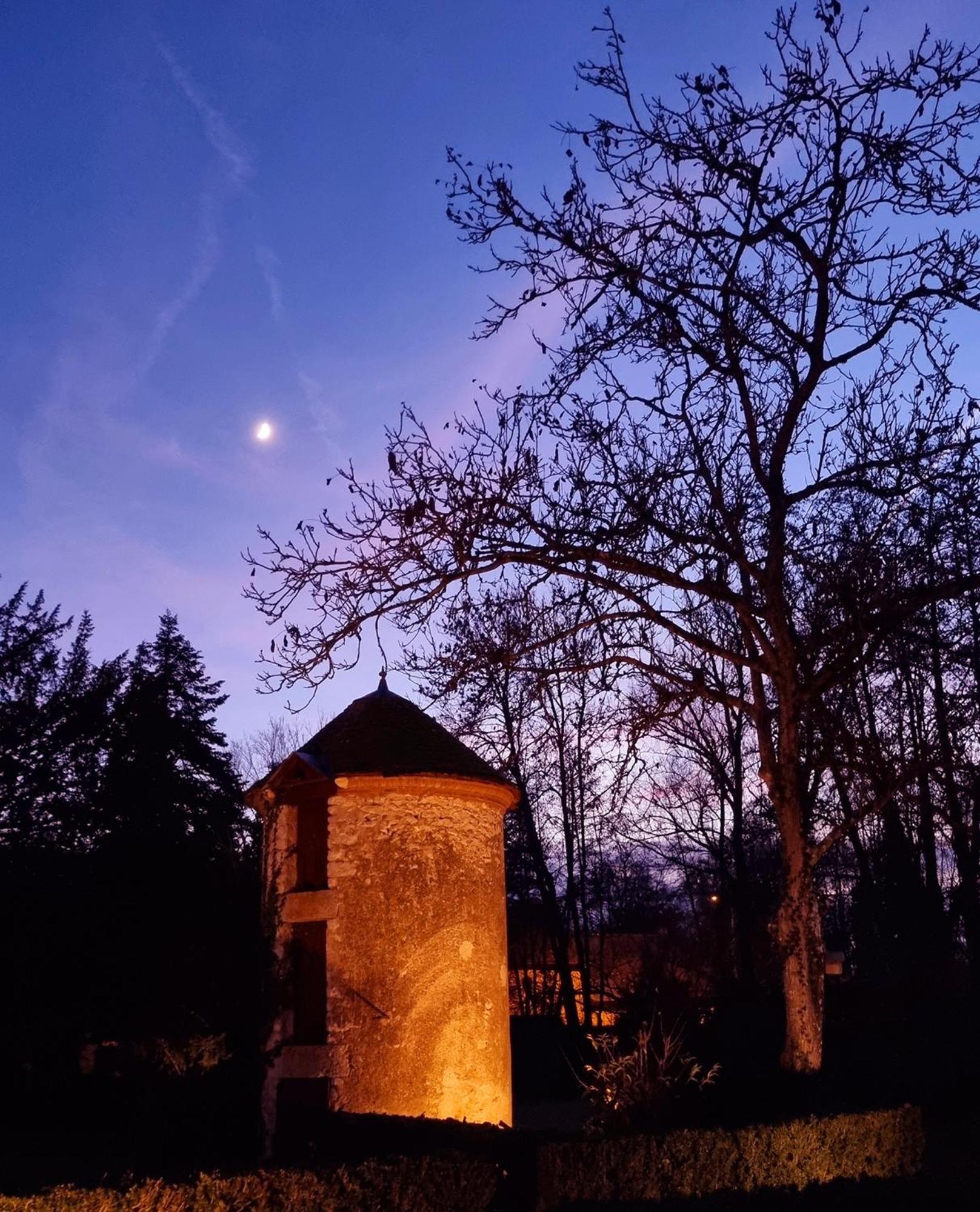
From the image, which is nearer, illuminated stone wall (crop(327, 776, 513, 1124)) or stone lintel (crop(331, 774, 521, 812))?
illuminated stone wall (crop(327, 776, 513, 1124))

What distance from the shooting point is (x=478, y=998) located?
15.8 m

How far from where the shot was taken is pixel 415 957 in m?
15.4

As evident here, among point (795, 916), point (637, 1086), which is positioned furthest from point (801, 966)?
point (637, 1086)

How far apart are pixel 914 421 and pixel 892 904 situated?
22769 mm

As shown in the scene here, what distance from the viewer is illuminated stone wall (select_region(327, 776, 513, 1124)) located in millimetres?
14961

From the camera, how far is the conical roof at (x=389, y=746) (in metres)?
16.2

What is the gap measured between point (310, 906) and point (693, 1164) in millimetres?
6997

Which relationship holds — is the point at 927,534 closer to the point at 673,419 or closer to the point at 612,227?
the point at 673,419

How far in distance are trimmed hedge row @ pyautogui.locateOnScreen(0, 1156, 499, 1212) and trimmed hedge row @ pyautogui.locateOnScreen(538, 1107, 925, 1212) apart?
67 centimetres

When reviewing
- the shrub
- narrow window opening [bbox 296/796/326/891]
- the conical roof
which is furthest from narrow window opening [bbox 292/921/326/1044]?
the shrub

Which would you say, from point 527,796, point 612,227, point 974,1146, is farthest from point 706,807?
point 612,227

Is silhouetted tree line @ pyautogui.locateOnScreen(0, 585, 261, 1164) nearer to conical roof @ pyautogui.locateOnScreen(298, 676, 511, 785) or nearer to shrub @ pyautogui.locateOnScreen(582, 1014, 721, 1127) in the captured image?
conical roof @ pyautogui.locateOnScreen(298, 676, 511, 785)

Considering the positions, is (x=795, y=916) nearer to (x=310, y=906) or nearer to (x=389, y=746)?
(x=389, y=746)

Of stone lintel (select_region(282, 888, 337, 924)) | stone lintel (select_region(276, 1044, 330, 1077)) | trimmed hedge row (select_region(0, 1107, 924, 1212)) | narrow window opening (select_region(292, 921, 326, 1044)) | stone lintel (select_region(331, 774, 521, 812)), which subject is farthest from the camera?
stone lintel (select_region(331, 774, 521, 812))
